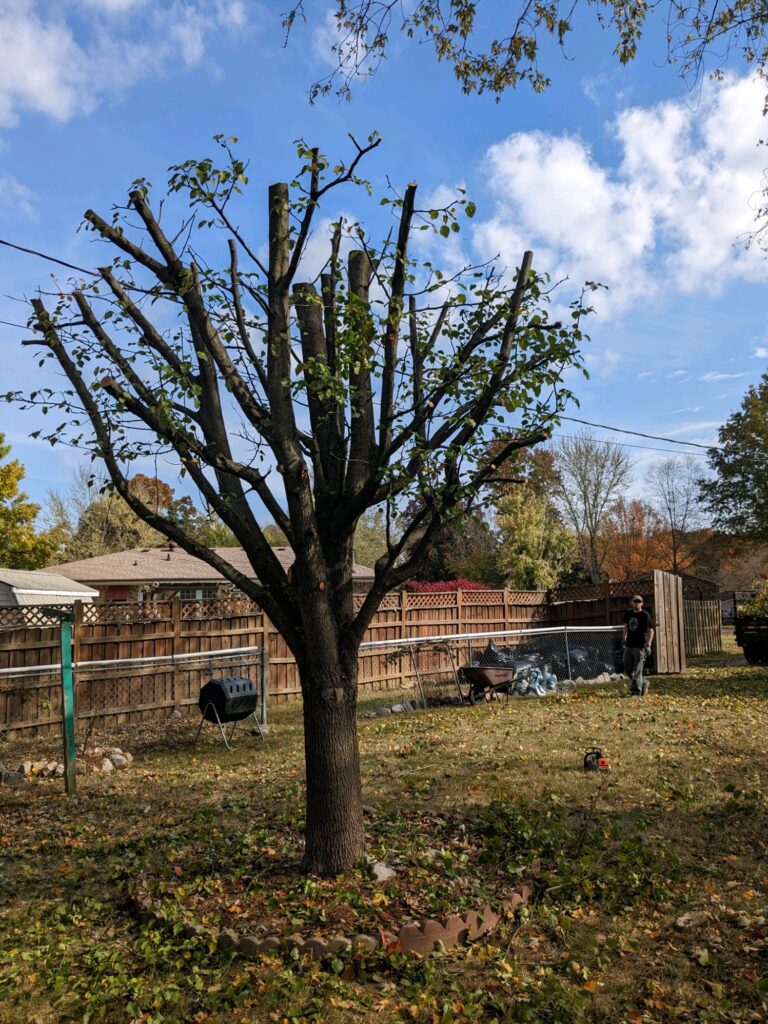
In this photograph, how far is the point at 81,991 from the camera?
154 inches

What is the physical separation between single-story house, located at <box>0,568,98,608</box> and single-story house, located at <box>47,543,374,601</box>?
11.8ft

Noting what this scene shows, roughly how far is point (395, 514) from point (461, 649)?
44.9 feet

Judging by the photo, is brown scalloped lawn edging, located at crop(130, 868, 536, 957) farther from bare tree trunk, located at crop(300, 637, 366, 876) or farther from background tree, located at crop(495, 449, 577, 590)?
background tree, located at crop(495, 449, 577, 590)

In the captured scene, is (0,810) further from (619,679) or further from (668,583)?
(668,583)

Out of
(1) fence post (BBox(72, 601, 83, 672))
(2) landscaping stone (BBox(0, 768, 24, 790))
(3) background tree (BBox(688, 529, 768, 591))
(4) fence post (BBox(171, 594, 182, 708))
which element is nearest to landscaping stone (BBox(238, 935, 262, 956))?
(2) landscaping stone (BBox(0, 768, 24, 790))

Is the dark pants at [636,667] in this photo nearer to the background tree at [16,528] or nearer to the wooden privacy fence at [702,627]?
the wooden privacy fence at [702,627]

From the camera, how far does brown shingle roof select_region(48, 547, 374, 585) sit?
27234 mm

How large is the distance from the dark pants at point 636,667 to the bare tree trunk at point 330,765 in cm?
958

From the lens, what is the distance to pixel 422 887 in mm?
4742

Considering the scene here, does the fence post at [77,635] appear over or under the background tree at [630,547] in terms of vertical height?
under

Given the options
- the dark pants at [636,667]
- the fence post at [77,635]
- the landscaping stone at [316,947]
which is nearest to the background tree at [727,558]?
the dark pants at [636,667]

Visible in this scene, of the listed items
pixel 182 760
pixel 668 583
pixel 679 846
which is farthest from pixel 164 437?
pixel 668 583

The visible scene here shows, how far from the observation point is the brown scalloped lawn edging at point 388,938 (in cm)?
406

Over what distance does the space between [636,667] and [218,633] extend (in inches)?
298
